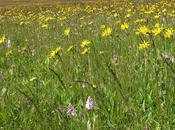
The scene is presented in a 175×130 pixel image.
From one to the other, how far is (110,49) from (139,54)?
2.73ft

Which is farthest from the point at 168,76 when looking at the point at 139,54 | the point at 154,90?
the point at 139,54

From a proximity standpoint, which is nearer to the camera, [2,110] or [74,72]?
[2,110]

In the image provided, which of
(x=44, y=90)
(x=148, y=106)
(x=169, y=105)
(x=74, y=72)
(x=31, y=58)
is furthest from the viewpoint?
(x=31, y=58)

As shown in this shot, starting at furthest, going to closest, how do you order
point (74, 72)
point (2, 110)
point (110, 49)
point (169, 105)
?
point (110, 49), point (74, 72), point (2, 110), point (169, 105)

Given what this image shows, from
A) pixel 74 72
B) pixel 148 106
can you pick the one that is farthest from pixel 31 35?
pixel 148 106

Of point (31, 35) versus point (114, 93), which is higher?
point (114, 93)

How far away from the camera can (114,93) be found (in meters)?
3.94

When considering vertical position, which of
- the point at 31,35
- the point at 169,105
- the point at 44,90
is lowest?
the point at 31,35

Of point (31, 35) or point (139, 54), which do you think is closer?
point (139, 54)

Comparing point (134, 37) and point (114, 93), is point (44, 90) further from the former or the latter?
point (134, 37)

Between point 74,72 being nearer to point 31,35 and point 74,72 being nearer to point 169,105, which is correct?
point 169,105

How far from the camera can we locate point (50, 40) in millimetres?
8609

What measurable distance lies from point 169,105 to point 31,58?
166 inches

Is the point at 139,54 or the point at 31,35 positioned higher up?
the point at 139,54
